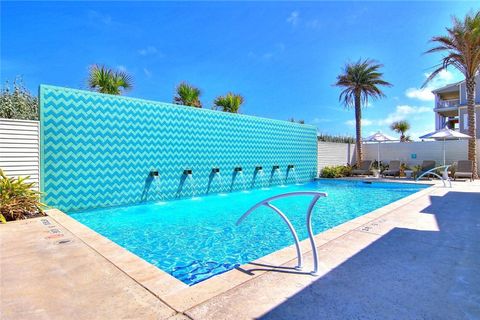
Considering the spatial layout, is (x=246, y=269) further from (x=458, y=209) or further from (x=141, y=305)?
(x=458, y=209)

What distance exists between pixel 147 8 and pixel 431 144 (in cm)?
1766

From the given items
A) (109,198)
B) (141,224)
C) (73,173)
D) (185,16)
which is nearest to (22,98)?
(73,173)

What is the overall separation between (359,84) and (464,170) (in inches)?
299

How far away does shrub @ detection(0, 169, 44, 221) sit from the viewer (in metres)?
5.73

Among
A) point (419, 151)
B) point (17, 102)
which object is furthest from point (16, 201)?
point (419, 151)

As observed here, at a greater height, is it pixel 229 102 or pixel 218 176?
pixel 229 102

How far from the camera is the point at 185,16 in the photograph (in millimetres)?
13195

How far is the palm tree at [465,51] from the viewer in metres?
13.1

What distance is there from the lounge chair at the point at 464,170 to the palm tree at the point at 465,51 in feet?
1.03

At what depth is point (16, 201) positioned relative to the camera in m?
5.95

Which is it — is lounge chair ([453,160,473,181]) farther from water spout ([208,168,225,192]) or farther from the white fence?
the white fence

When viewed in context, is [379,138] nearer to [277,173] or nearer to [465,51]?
[465,51]

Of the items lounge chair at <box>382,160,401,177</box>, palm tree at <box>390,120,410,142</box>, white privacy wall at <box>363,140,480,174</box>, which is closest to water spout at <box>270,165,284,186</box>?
lounge chair at <box>382,160,401,177</box>

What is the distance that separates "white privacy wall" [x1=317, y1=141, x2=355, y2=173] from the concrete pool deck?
13.4 metres
